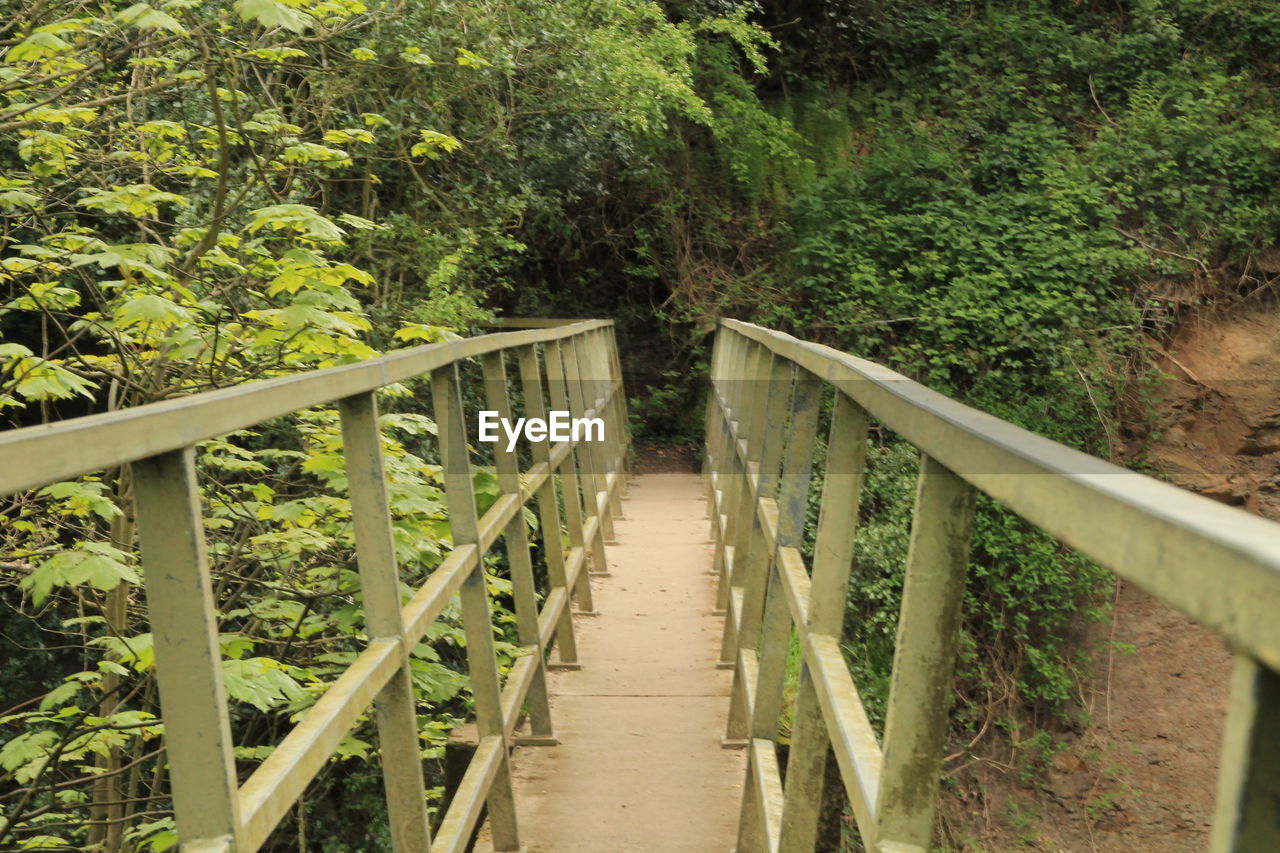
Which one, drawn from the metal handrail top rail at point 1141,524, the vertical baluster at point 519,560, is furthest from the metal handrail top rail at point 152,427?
the vertical baluster at point 519,560

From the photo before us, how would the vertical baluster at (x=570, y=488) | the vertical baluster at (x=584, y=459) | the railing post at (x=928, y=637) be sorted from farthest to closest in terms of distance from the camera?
the vertical baluster at (x=584, y=459) → the vertical baluster at (x=570, y=488) → the railing post at (x=928, y=637)

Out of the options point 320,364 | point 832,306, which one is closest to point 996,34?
point 832,306

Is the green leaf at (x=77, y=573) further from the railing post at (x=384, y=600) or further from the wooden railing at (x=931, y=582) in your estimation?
the wooden railing at (x=931, y=582)

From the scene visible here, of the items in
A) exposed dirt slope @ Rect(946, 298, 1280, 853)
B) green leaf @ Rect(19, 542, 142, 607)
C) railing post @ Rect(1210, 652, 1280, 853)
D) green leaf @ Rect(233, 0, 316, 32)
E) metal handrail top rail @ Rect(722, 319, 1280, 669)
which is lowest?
exposed dirt slope @ Rect(946, 298, 1280, 853)

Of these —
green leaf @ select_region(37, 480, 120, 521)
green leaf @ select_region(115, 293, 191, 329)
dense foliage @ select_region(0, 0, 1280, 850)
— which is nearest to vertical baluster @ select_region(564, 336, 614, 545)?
dense foliage @ select_region(0, 0, 1280, 850)

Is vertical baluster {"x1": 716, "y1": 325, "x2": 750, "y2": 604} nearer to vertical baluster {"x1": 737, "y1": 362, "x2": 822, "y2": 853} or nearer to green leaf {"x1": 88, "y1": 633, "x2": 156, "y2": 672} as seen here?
vertical baluster {"x1": 737, "y1": 362, "x2": 822, "y2": 853}

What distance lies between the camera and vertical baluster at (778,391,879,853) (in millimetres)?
2059

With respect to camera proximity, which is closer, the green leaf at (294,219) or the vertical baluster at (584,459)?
the green leaf at (294,219)

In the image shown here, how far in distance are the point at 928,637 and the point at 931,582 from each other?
0.07 meters

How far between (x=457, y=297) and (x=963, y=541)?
25.5 ft

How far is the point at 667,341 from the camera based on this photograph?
1444 cm

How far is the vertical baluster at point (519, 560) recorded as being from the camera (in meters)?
3.50

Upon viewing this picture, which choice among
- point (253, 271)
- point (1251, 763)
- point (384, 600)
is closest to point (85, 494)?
point (253, 271)

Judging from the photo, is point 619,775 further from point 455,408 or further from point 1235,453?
point 1235,453
